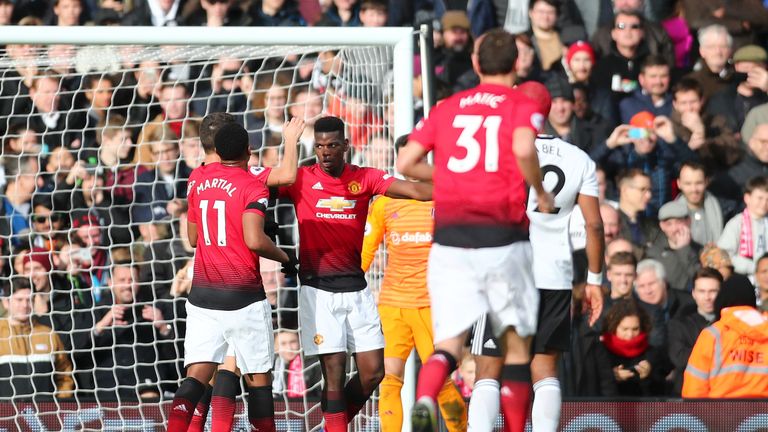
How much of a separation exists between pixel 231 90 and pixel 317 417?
2.99 meters

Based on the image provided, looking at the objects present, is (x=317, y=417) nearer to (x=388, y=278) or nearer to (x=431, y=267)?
(x=388, y=278)

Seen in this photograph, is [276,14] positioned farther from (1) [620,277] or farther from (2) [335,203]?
(2) [335,203]

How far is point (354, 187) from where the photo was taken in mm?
7266

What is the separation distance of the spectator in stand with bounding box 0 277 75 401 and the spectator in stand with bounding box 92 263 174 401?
29cm

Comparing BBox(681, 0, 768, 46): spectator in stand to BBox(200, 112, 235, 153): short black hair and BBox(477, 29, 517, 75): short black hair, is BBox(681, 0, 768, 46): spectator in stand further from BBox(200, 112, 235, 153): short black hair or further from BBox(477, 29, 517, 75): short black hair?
BBox(477, 29, 517, 75): short black hair

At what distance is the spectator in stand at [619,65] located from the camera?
1053cm

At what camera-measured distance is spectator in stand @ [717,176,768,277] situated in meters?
9.83

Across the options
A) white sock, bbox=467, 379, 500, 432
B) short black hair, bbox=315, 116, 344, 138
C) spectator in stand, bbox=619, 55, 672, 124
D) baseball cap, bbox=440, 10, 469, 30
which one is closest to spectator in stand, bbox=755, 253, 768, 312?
spectator in stand, bbox=619, 55, 672, 124

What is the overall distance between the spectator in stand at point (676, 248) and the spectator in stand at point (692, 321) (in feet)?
1.00

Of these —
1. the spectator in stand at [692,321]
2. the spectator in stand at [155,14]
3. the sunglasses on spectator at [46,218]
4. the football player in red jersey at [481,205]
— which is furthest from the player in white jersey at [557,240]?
the spectator in stand at [155,14]

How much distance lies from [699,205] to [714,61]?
1.41 m

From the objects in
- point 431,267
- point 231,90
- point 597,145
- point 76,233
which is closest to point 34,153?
point 76,233

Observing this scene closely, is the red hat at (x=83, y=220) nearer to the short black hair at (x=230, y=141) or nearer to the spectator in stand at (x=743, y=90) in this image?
the short black hair at (x=230, y=141)

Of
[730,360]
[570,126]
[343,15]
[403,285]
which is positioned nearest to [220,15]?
[343,15]
